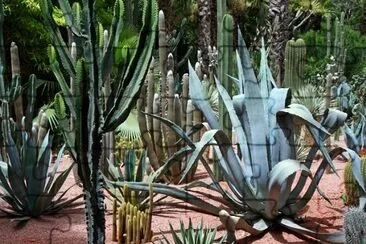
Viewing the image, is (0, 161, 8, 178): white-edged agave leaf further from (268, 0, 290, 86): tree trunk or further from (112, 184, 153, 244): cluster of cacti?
(268, 0, 290, 86): tree trunk

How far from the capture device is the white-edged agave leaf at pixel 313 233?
147 inches

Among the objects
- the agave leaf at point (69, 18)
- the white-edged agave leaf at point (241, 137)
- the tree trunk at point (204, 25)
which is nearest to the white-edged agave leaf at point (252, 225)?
the white-edged agave leaf at point (241, 137)

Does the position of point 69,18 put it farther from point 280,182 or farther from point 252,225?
point 252,225

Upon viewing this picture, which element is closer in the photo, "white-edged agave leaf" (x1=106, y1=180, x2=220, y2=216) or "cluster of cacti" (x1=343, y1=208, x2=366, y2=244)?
"cluster of cacti" (x1=343, y1=208, x2=366, y2=244)

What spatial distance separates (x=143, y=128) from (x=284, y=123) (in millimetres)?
1774

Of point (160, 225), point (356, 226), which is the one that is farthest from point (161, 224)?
point (356, 226)

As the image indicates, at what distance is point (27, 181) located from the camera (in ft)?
15.1

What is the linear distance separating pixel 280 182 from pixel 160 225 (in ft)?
3.03

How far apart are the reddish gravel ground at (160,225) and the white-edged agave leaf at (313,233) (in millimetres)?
56

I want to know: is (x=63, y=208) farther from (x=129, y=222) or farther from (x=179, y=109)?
(x=179, y=109)

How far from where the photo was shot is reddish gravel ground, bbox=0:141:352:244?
402cm

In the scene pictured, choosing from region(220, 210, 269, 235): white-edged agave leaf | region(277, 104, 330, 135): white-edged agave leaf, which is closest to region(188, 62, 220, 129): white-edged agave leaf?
region(277, 104, 330, 135): white-edged agave leaf

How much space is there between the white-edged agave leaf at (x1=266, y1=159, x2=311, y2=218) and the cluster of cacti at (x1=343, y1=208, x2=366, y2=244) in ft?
1.36

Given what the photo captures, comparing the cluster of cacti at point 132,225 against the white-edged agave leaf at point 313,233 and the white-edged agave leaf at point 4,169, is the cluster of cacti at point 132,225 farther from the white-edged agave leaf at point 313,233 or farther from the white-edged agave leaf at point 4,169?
the white-edged agave leaf at point 4,169
